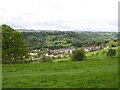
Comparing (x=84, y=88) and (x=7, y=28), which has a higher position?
(x=7, y=28)

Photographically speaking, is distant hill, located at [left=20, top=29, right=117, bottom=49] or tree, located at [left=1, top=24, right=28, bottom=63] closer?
tree, located at [left=1, top=24, right=28, bottom=63]

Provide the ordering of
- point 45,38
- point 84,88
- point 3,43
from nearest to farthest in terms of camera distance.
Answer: point 84,88, point 3,43, point 45,38

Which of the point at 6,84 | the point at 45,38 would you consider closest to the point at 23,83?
the point at 6,84

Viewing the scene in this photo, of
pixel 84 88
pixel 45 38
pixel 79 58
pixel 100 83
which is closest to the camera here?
pixel 84 88

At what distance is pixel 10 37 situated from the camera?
38250 mm

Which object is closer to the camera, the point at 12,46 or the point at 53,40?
the point at 12,46

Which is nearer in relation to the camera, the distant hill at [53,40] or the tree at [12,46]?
the tree at [12,46]

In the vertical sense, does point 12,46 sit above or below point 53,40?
above

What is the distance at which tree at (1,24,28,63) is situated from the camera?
123ft

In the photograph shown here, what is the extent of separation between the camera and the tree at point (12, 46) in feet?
123

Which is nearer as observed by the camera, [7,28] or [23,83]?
[23,83]

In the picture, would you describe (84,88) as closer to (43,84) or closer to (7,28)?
(43,84)

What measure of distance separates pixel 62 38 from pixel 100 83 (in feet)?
555

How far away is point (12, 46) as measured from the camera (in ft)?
126
